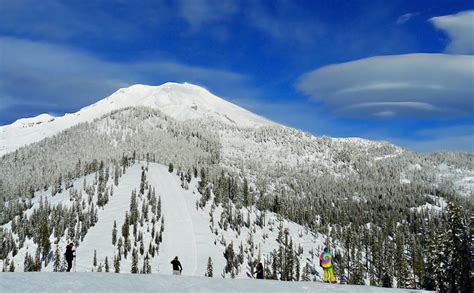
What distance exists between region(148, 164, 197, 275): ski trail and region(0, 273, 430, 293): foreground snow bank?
7424 cm

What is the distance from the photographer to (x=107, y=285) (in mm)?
25922

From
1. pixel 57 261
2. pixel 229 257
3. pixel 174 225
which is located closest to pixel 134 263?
pixel 57 261

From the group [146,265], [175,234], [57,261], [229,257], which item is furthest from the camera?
[175,234]

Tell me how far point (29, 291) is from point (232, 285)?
41.9 feet

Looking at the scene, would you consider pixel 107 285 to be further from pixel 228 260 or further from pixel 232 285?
pixel 228 260

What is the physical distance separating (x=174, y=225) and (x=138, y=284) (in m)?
99.3

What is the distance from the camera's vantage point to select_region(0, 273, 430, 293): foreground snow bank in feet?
81.0

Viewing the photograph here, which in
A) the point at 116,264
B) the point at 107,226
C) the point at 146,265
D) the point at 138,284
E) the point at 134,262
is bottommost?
the point at 146,265

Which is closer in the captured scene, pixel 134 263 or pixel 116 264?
pixel 116 264

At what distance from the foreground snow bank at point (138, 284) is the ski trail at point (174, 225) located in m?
74.2

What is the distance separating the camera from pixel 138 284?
1061 inches

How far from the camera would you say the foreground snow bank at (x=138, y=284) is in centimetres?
2467

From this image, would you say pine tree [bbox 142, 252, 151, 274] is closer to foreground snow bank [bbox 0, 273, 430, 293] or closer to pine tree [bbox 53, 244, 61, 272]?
pine tree [bbox 53, 244, 61, 272]

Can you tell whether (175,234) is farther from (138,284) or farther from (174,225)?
(138,284)
